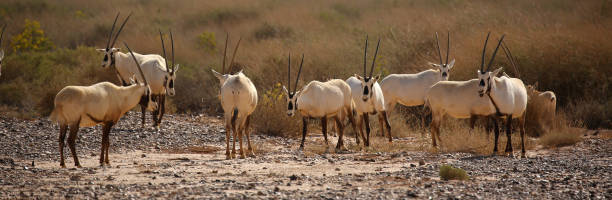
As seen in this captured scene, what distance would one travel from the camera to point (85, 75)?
2009 centimetres

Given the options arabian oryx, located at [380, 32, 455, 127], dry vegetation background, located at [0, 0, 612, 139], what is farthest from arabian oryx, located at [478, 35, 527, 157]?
dry vegetation background, located at [0, 0, 612, 139]

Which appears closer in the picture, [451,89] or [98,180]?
[98,180]

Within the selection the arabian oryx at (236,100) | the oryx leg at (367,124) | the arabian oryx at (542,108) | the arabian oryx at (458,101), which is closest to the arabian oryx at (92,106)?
the arabian oryx at (236,100)

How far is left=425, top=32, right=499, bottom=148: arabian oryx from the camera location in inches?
510

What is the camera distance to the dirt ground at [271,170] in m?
8.68

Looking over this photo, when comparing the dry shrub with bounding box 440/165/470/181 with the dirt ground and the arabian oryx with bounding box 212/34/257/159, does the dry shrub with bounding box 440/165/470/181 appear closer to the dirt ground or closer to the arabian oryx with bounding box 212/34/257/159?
the dirt ground

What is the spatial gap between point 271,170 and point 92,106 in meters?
2.86

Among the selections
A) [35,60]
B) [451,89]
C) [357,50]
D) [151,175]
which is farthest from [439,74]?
[35,60]

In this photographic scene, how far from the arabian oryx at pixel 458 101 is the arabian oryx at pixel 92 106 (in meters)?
5.28

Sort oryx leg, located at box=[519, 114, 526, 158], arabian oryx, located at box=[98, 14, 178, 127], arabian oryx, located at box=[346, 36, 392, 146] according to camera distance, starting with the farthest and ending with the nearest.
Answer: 1. arabian oryx, located at box=[98, 14, 178, 127]
2. arabian oryx, located at box=[346, 36, 392, 146]
3. oryx leg, located at box=[519, 114, 526, 158]

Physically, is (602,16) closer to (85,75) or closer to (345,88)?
(345,88)

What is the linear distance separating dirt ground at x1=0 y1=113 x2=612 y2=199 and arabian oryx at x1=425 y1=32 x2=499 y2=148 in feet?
2.55

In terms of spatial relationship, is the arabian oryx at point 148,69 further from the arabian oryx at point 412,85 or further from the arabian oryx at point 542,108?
the arabian oryx at point 542,108

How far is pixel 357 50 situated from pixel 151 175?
→ 11684 mm
